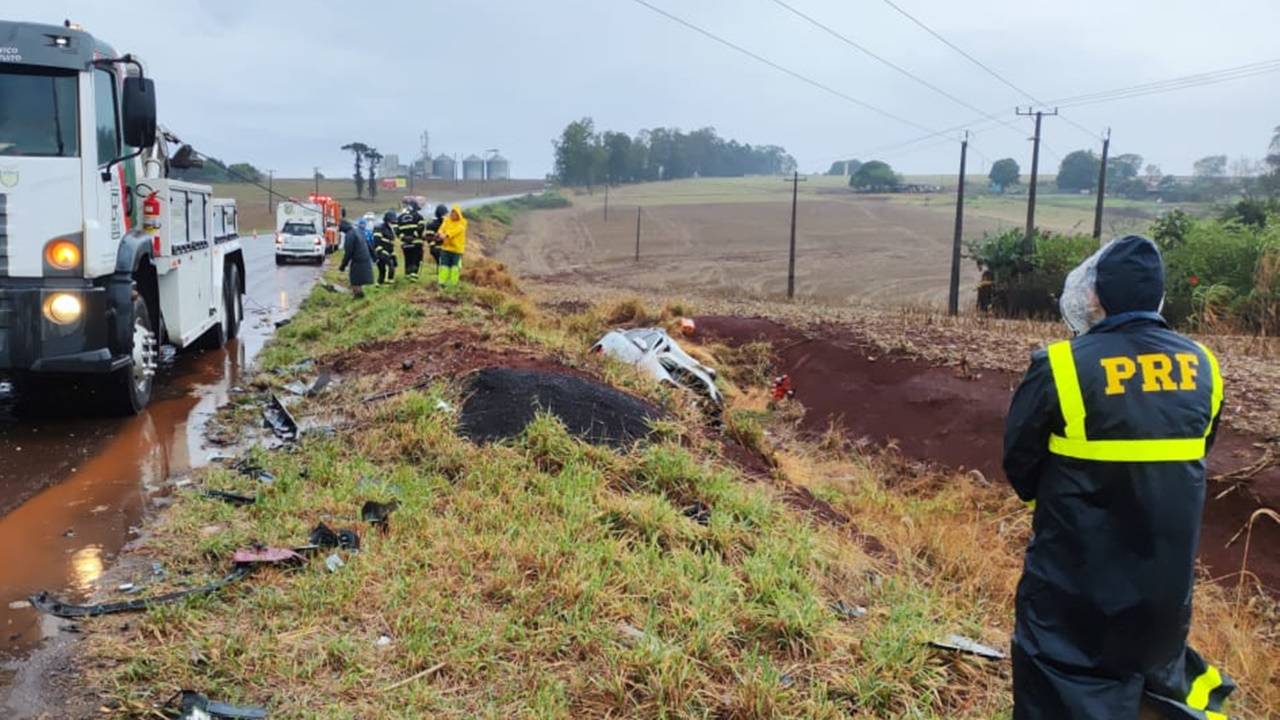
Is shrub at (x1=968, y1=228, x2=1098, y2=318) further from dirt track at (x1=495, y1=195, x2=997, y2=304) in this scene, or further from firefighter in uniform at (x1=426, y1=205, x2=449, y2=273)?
firefighter in uniform at (x1=426, y1=205, x2=449, y2=273)

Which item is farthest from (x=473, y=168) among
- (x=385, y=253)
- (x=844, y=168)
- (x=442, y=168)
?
(x=385, y=253)

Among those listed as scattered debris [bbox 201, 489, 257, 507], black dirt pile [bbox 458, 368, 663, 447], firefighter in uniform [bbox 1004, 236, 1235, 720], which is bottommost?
scattered debris [bbox 201, 489, 257, 507]

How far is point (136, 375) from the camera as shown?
7.92 m

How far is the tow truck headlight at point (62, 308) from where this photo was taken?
667 centimetres

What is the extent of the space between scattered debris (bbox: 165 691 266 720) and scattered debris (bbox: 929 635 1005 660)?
2837 millimetres

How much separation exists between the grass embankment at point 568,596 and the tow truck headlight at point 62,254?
2.11m

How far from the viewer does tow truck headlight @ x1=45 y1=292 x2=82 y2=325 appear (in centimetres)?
667

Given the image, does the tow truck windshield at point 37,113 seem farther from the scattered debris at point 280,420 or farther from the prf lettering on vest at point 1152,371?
the prf lettering on vest at point 1152,371

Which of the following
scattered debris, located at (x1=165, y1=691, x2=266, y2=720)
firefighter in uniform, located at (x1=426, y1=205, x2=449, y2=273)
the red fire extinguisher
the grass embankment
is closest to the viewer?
scattered debris, located at (x1=165, y1=691, x2=266, y2=720)

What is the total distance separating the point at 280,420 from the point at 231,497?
2.35 metres

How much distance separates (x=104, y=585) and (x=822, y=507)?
4.57 meters

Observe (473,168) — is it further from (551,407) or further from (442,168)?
(551,407)

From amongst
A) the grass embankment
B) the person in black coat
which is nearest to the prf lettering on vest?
the grass embankment

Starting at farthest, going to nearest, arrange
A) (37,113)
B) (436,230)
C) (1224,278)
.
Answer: (1224,278), (436,230), (37,113)
